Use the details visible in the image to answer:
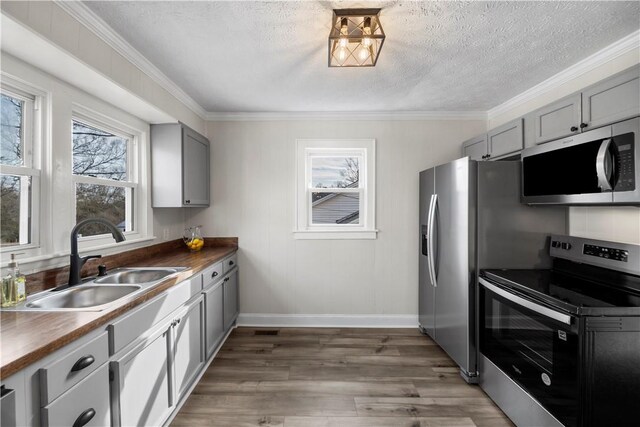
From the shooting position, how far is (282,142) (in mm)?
3455

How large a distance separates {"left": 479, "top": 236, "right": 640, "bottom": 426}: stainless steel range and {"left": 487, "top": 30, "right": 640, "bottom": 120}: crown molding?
4.03 feet

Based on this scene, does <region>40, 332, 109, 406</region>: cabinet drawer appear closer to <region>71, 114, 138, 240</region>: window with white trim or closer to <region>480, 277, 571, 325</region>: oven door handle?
<region>71, 114, 138, 240</region>: window with white trim

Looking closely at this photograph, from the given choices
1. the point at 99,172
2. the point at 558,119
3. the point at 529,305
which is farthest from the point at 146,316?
the point at 558,119

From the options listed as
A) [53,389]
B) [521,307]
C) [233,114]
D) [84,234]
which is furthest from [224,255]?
[521,307]

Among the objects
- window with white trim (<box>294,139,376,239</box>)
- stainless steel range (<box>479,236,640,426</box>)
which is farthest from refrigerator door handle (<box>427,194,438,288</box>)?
window with white trim (<box>294,139,376,239</box>)

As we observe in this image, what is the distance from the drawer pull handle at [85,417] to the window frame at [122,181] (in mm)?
1223

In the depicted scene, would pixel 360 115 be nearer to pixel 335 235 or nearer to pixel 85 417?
pixel 335 235

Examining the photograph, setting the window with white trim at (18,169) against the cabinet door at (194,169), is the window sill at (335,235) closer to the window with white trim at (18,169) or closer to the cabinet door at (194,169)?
the cabinet door at (194,169)

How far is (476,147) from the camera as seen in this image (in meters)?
→ 3.09

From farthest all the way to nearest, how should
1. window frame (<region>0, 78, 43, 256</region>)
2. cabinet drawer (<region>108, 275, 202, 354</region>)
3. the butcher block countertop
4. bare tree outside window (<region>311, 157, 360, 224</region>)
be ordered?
bare tree outside window (<region>311, 157, 360, 224</region>) < window frame (<region>0, 78, 43, 256</region>) < cabinet drawer (<region>108, 275, 202, 354</region>) < the butcher block countertop

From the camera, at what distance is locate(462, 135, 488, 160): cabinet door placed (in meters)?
2.93

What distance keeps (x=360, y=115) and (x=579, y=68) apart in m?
1.86

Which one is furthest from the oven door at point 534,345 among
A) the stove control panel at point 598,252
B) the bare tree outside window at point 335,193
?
the bare tree outside window at point 335,193

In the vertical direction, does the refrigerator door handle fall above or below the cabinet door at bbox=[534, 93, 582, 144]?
below
